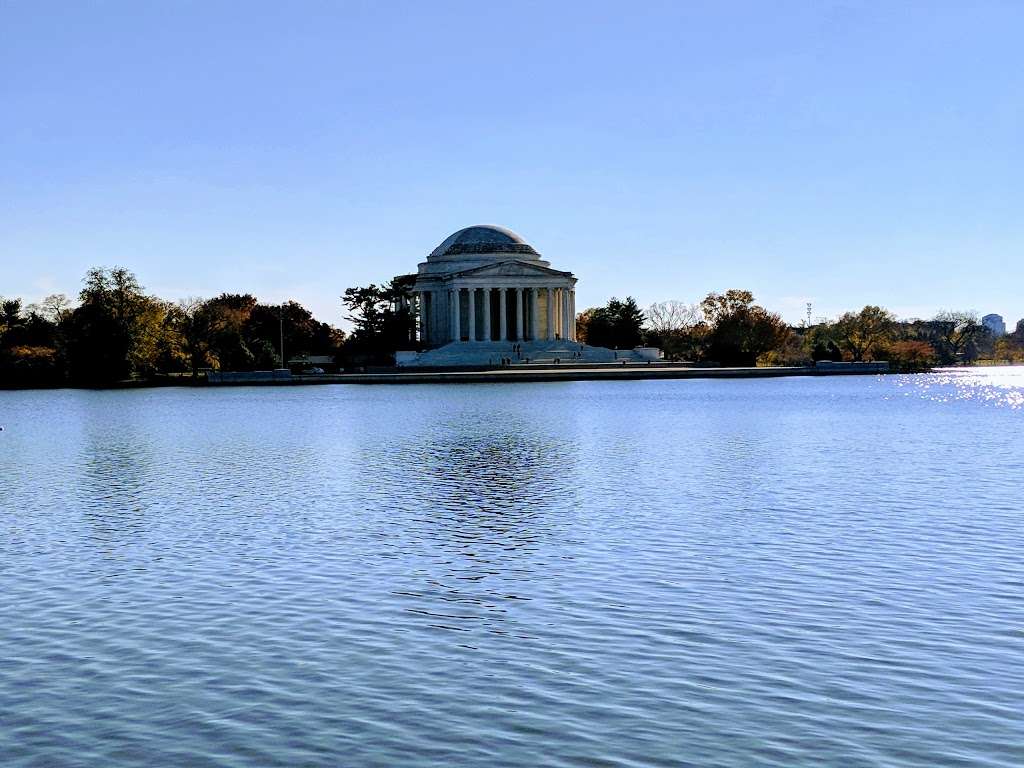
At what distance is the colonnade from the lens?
166375mm

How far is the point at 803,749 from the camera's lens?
10453mm

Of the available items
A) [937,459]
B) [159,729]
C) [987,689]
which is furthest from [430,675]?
[937,459]

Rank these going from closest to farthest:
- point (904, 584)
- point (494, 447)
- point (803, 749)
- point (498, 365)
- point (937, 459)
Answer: point (803, 749) < point (904, 584) < point (937, 459) < point (494, 447) < point (498, 365)

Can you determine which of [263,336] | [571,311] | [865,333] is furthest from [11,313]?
[865,333]

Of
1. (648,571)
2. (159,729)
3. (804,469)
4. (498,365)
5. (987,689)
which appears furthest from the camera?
(498,365)

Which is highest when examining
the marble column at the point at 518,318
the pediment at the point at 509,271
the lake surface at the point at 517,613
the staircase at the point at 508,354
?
the pediment at the point at 509,271

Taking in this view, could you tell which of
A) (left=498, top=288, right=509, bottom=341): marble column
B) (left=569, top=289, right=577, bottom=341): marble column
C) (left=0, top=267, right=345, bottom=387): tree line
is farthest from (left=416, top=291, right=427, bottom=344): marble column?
(left=0, top=267, right=345, bottom=387): tree line

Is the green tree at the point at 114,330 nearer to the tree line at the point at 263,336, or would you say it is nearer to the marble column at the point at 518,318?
the tree line at the point at 263,336

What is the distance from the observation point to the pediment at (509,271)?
6447 inches

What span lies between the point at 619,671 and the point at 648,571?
587cm

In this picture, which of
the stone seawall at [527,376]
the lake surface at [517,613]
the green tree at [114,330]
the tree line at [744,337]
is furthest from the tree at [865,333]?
the lake surface at [517,613]

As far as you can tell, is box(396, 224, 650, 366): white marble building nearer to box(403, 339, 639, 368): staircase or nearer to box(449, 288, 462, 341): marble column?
box(449, 288, 462, 341): marble column

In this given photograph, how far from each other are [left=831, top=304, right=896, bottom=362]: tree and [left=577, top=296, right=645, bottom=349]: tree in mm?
32783

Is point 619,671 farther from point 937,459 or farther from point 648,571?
point 937,459
